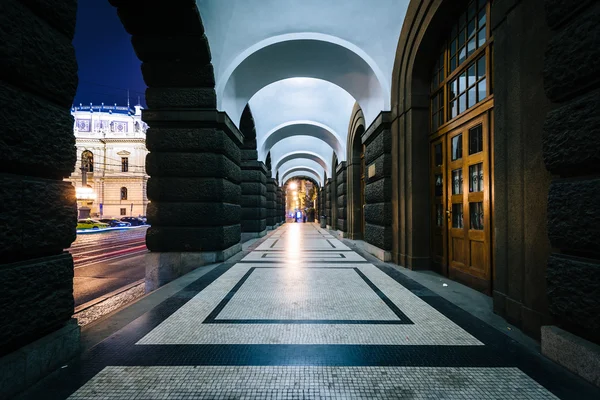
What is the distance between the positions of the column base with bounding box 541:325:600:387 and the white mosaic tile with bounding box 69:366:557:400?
1.20 feet

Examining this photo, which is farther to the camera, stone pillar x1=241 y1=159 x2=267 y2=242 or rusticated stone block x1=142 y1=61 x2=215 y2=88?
stone pillar x1=241 y1=159 x2=267 y2=242

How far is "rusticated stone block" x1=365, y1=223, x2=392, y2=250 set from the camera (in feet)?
20.2

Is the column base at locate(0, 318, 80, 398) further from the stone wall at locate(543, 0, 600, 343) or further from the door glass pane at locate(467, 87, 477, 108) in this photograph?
the door glass pane at locate(467, 87, 477, 108)

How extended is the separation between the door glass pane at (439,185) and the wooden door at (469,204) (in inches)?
6.9

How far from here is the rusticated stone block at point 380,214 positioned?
241 inches

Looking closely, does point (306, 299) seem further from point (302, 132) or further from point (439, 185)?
point (302, 132)

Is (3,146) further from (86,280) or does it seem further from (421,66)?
(421,66)

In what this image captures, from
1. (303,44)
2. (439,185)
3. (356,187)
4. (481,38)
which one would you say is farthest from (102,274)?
(356,187)

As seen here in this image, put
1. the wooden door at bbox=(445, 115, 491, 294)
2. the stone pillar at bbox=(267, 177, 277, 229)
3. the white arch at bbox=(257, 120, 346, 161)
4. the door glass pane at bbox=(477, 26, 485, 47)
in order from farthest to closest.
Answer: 1. the stone pillar at bbox=(267, 177, 277, 229)
2. the white arch at bbox=(257, 120, 346, 161)
3. the door glass pane at bbox=(477, 26, 485, 47)
4. the wooden door at bbox=(445, 115, 491, 294)

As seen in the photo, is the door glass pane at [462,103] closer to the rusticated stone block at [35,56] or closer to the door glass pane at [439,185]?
the door glass pane at [439,185]

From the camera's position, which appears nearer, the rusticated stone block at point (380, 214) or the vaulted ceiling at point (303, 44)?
the vaulted ceiling at point (303, 44)

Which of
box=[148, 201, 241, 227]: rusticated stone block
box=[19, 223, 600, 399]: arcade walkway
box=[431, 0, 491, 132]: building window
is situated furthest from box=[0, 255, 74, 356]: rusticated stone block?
box=[431, 0, 491, 132]: building window

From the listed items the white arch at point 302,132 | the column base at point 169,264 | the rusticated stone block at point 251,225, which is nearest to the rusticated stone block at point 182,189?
the column base at point 169,264

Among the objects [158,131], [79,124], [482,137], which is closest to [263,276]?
[158,131]
